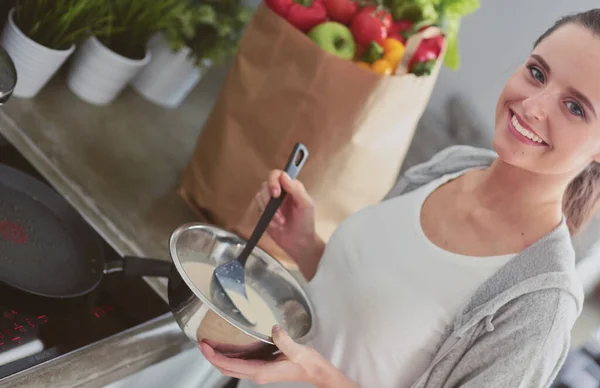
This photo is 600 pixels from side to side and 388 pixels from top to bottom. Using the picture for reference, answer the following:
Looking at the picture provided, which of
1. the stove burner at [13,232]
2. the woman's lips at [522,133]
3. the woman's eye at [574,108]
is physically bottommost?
the stove burner at [13,232]

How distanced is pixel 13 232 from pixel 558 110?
1.78 ft

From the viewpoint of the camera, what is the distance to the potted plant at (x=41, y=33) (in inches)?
31.5

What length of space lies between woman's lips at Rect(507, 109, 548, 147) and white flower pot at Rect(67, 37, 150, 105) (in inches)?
24.0

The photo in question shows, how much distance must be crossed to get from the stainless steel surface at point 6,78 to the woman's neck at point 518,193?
0.48 metres

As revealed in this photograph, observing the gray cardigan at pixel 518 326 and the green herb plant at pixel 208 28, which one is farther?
the green herb plant at pixel 208 28

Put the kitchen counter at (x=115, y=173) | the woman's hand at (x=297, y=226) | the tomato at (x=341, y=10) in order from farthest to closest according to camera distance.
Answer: the tomato at (x=341, y=10)
the woman's hand at (x=297, y=226)
the kitchen counter at (x=115, y=173)

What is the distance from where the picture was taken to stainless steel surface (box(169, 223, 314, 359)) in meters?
0.54

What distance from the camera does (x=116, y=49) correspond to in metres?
0.99

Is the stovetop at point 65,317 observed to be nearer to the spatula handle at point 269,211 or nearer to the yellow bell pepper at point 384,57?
the spatula handle at point 269,211

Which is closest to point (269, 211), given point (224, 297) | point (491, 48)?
point (224, 297)

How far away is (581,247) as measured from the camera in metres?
0.95

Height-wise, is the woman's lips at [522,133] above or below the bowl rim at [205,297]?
above

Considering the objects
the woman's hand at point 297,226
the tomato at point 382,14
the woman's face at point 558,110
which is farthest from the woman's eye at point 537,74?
the tomato at point 382,14

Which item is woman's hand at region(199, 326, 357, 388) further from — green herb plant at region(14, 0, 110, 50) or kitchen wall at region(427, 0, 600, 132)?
kitchen wall at region(427, 0, 600, 132)
